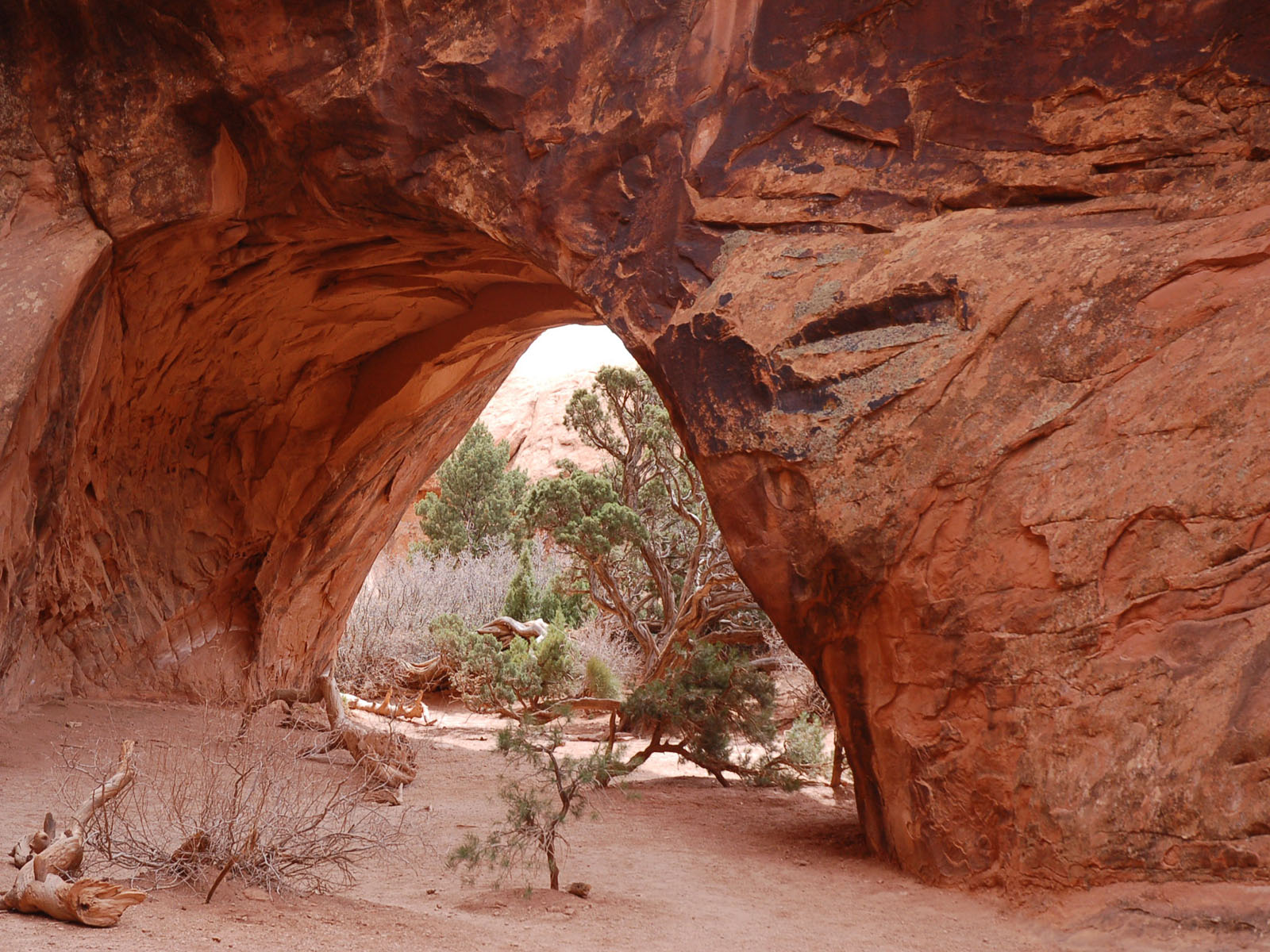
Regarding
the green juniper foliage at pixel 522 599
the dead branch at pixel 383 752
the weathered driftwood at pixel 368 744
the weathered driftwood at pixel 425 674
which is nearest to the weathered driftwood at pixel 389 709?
the weathered driftwood at pixel 425 674

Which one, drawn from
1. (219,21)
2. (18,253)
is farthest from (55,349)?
(219,21)

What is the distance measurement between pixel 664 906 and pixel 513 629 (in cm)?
962

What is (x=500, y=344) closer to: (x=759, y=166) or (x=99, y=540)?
(x=99, y=540)

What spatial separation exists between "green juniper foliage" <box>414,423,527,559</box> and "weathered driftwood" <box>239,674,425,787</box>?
11.5 meters

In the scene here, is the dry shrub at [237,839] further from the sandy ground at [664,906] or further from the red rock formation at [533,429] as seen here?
the red rock formation at [533,429]

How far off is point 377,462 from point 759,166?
537 centimetres

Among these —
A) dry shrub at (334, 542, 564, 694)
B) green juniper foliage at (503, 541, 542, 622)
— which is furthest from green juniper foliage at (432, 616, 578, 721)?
green juniper foliage at (503, 541, 542, 622)

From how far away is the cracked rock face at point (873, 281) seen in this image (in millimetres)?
3998

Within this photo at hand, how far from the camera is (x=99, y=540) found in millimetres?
7781

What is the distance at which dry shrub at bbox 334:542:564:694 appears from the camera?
14433 mm

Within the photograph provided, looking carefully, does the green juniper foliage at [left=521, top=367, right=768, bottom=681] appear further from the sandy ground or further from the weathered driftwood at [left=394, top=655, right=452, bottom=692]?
the sandy ground

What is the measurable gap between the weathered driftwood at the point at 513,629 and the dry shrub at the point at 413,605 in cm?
52

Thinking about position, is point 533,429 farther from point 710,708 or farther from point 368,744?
point 368,744

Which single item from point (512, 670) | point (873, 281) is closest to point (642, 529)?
point (512, 670)
